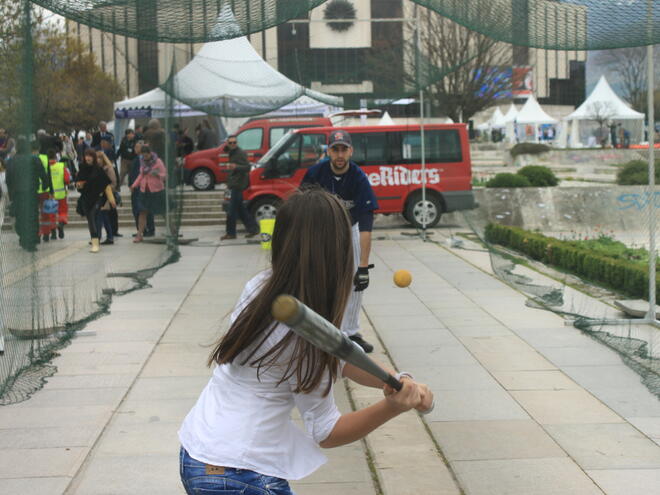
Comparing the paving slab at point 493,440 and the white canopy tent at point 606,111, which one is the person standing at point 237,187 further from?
the white canopy tent at point 606,111

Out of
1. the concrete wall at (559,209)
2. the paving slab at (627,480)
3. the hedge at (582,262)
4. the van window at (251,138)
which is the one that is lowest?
the paving slab at (627,480)

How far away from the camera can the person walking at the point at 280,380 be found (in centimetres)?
232

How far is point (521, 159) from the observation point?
40.0m

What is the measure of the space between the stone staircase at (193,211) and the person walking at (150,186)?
Result: 168 inches

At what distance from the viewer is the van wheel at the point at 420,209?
62.5 feet

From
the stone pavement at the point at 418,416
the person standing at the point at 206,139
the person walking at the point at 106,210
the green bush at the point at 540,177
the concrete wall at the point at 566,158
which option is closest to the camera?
the stone pavement at the point at 418,416

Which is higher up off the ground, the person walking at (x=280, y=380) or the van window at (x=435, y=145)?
the van window at (x=435, y=145)

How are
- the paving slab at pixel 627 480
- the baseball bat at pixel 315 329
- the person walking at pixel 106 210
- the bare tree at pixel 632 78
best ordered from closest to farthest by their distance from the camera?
the baseball bat at pixel 315 329 < the paving slab at pixel 627 480 < the person walking at pixel 106 210 < the bare tree at pixel 632 78

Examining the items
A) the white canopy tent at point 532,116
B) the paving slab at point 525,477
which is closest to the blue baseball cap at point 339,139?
the paving slab at point 525,477

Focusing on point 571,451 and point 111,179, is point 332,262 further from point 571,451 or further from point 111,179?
point 111,179

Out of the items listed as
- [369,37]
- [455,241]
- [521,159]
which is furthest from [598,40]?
[521,159]

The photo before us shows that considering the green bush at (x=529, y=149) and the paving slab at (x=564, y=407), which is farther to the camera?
the green bush at (x=529, y=149)

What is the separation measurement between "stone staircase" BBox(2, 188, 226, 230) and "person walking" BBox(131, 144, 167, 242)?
14.0 feet

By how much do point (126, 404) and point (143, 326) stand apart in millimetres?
2842
